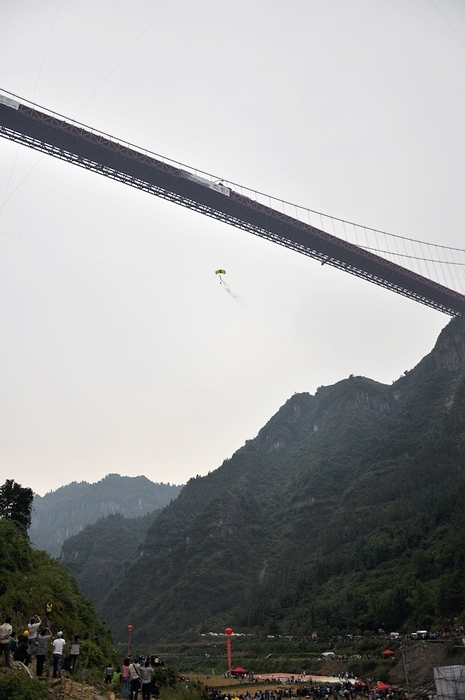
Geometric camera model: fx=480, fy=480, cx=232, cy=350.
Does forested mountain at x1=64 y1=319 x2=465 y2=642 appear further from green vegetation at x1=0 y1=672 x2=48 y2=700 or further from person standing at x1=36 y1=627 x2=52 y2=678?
green vegetation at x1=0 y1=672 x2=48 y2=700

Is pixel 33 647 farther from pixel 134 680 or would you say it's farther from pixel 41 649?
pixel 134 680

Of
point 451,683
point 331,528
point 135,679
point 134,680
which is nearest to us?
point 135,679

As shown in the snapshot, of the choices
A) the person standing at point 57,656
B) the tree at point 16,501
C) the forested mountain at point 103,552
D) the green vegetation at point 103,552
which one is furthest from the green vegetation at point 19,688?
the green vegetation at point 103,552

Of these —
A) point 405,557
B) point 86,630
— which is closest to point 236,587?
point 405,557

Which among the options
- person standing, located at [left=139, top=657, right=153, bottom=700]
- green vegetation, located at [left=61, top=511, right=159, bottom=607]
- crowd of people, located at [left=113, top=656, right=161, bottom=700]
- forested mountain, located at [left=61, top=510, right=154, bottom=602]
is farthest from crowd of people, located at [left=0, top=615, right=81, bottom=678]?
green vegetation, located at [left=61, top=511, right=159, bottom=607]

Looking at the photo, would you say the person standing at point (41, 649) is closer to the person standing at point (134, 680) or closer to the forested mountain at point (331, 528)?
the person standing at point (134, 680)

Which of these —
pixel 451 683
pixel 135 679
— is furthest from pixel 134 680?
pixel 451 683
